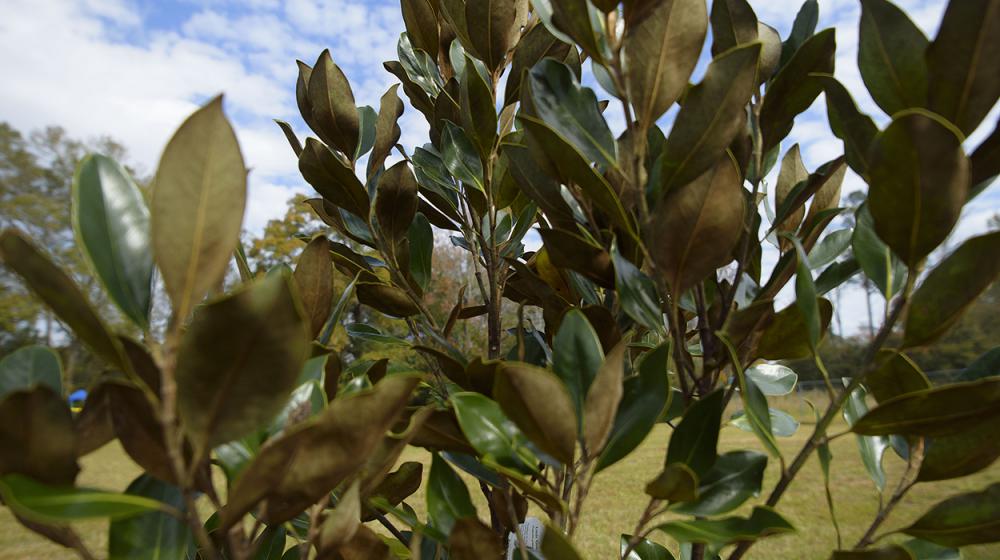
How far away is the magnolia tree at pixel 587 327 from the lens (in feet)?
1.30

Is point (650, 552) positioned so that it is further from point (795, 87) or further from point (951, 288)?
point (795, 87)

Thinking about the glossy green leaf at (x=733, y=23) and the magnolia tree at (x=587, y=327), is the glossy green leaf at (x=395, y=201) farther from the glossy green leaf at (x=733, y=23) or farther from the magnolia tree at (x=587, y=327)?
the glossy green leaf at (x=733, y=23)

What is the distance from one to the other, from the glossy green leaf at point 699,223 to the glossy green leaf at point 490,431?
0.71ft

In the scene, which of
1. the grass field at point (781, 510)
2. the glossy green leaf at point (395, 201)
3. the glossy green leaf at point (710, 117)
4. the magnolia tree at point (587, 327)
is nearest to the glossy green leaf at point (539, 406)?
the magnolia tree at point (587, 327)

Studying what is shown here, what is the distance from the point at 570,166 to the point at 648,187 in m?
0.10

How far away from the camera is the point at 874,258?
0.59m

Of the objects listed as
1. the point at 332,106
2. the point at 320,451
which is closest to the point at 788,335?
the point at 320,451

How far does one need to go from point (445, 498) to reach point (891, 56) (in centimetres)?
61

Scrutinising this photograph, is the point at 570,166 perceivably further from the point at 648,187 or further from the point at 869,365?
the point at 869,365

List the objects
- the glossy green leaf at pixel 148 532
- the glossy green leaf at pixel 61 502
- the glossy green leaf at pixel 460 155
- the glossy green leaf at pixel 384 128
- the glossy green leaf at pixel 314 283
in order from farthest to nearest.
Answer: the glossy green leaf at pixel 384 128 → the glossy green leaf at pixel 460 155 → the glossy green leaf at pixel 314 283 → the glossy green leaf at pixel 148 532 → the glossy green leaf at pixel 61 502

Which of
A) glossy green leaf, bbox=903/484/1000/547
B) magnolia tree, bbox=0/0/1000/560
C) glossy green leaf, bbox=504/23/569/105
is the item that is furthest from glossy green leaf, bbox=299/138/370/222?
glossy green leaf, bbox=903/484/1000/547

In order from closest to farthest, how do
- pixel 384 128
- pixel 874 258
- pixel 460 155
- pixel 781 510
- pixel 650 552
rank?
1. pixel 874 258
2. pixel 650 552
3. pixel 460 155
4. pixel 384 128
5. pixel 781 510

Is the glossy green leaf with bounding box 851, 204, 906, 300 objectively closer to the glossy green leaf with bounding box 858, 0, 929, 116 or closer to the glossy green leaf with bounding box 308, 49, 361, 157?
the glossy green leaf with bounding box 858, 0, 929, 116

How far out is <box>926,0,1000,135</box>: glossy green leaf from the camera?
47 centimetres
